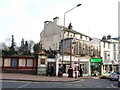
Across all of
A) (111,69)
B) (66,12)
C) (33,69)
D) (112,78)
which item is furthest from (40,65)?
(111,69)

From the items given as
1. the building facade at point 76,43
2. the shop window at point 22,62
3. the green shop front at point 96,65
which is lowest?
the green shop front at point 96,65

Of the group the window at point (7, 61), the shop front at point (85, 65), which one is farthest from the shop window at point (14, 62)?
the shop front at point (85, 65)

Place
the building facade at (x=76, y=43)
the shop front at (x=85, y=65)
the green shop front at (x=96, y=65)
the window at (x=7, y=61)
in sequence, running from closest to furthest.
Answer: the window at (x=7, y=61), the building facade at (x=76, y=43), the shop front at (x=85, y=65), the green shop front at (x=96, y=65)

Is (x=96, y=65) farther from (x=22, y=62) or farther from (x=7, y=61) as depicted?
(x=7, y=61)

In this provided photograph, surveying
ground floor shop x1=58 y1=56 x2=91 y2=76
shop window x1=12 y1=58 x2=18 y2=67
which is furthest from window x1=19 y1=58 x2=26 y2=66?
ground floor shop x1=58 y1=56 x2=91 y2=76

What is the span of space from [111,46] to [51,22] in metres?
16.8

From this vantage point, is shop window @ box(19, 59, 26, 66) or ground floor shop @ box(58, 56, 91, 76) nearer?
shop window @ box(19, 59, 26, 66)

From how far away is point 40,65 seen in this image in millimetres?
23703

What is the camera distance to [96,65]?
36.7m

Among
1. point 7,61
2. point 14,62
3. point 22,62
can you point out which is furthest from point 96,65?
point 7,61

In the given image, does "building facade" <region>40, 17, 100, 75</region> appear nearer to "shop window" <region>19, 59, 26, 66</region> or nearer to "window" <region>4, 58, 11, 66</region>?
"shop window" <region>19, 59, 26, 66</region>

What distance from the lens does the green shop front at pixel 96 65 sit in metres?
34.9

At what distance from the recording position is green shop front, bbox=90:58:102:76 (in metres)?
34.9

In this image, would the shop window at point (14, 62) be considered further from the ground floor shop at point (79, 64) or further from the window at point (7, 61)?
the ground floor shop at point (79, 64)
